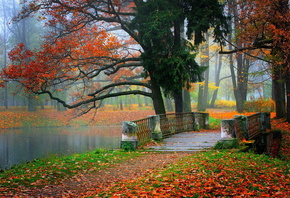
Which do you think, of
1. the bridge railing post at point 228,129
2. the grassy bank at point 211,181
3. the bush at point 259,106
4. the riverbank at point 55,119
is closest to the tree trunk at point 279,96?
the bush at point 259,106

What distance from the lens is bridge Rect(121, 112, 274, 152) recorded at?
11.7m

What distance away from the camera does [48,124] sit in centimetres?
3609

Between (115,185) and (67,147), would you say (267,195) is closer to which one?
(115,185)

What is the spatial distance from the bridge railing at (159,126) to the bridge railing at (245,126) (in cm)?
321

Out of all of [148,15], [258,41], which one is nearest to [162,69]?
[148,15]

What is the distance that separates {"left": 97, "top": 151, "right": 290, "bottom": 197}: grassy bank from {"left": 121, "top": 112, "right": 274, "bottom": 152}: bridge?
2.84 metres

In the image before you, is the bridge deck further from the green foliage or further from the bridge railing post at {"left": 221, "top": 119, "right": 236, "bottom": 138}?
the green foliage

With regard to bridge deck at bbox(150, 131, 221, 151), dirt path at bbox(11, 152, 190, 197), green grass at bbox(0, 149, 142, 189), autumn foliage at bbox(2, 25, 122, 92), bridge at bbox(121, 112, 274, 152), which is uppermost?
autumn foliage at bbox(2, 25, 122, 92)

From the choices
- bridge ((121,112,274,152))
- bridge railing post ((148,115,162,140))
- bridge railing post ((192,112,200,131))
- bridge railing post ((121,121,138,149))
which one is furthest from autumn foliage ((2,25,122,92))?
bridge railing post ((192,112,200,131))

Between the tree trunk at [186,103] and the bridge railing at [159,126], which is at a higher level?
the tree trunk at [186,103]

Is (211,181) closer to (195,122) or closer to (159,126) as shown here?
(159,126)

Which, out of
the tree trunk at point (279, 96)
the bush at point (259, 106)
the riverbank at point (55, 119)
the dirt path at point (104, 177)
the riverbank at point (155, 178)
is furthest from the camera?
the riverbank at point (55, 119)

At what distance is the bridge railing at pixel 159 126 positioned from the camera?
12.0 m

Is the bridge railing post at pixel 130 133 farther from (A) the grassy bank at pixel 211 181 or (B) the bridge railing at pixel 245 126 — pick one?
(A) the grassy bank at pixel 211 181
